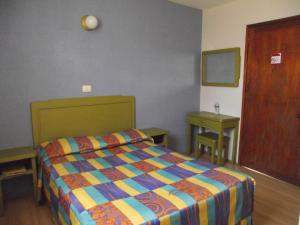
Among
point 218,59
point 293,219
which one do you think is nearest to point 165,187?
point 293,219

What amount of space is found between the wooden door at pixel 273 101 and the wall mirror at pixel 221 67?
165 mm

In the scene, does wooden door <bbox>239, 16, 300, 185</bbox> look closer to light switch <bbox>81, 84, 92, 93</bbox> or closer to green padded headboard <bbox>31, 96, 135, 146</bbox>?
green padded headboard <bbox>31, 96, 135, 146</bbox>

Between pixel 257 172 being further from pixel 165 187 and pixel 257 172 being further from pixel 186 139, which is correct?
pixel 165 187

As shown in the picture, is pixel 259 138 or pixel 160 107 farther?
pixel 160 107

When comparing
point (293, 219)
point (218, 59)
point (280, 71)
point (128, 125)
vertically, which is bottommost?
point (293, 219)

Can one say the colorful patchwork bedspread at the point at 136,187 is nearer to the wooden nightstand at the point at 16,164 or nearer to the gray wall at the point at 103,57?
the wooden nightstand at the point at 16,164

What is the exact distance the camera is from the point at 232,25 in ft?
11.0

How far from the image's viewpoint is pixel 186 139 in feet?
13.0

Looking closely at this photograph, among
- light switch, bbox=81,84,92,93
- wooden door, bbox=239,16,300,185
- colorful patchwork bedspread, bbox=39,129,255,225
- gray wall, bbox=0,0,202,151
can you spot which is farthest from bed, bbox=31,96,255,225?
wooden door, bbox=239,16,300,185

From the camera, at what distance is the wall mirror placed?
3.37 meters

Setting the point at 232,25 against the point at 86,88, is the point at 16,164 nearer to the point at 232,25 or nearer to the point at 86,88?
the point at 86,88

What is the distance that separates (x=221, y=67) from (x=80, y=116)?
2.21m

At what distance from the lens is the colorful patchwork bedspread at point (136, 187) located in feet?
4.67

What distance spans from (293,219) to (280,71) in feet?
5.50
